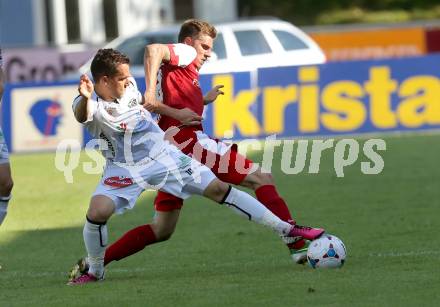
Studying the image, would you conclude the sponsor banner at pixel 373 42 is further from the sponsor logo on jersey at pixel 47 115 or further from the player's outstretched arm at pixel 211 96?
the player's outstretched arm at pixel 211 96

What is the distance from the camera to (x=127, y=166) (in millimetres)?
8086

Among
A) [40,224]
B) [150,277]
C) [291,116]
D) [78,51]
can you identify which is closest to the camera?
[150,277]

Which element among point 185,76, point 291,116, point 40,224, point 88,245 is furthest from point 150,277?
point 291,116

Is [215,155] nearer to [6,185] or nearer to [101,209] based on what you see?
[101,209]

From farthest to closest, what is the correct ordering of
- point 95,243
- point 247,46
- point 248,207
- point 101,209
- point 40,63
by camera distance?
point 40,63
point 247,46
point 248,207
point 95,243
point 101,209

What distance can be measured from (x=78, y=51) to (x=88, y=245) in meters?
17.9

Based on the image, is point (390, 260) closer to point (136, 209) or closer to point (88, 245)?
point (88, 245)

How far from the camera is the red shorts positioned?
870 cm

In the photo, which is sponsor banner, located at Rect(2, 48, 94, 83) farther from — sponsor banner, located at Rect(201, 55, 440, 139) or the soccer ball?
the soccer ball

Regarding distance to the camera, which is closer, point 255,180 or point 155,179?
point 155,179

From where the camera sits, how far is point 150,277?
27.8 ft

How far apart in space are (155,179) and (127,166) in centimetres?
21

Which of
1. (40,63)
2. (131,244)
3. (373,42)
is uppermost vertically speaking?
(131,244)

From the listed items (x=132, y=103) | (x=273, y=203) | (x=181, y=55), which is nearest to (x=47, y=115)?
(x=181, y=55)
